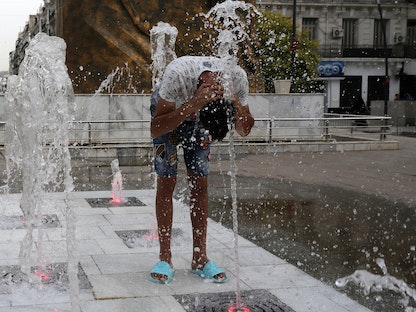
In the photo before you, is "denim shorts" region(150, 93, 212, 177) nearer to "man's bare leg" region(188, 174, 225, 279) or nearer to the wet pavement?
"man's bare leg" region(188, 174, 225, 279)

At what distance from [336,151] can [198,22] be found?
4.66 meters

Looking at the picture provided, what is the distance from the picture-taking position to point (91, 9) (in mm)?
15875

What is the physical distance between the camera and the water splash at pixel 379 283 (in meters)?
4.46

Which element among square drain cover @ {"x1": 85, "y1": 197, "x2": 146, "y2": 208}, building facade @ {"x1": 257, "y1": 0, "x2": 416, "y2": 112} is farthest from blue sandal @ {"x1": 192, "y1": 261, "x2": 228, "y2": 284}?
building facade @ {"x1": 257, "y1": 0, "x2": 416, "y2": 112}

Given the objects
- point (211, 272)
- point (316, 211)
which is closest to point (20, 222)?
point (211, 272)

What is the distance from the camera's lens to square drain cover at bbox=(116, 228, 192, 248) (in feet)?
18.7

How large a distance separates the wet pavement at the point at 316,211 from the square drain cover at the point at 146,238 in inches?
12.4

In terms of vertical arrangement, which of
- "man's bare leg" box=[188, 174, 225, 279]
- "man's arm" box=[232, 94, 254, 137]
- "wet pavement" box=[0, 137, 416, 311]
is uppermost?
"man's arm" box=[232, 94, 254, 137]

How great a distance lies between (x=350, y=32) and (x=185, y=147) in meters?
43.3

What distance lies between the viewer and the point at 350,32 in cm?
4581

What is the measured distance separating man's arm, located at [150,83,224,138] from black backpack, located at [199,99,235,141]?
154 mm

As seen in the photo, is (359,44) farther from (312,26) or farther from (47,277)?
(47,277)

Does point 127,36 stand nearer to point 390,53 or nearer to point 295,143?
point 295,143

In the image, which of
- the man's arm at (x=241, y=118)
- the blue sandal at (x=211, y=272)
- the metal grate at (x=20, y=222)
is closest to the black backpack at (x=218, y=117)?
the man's arm at (x=241, y=118)
